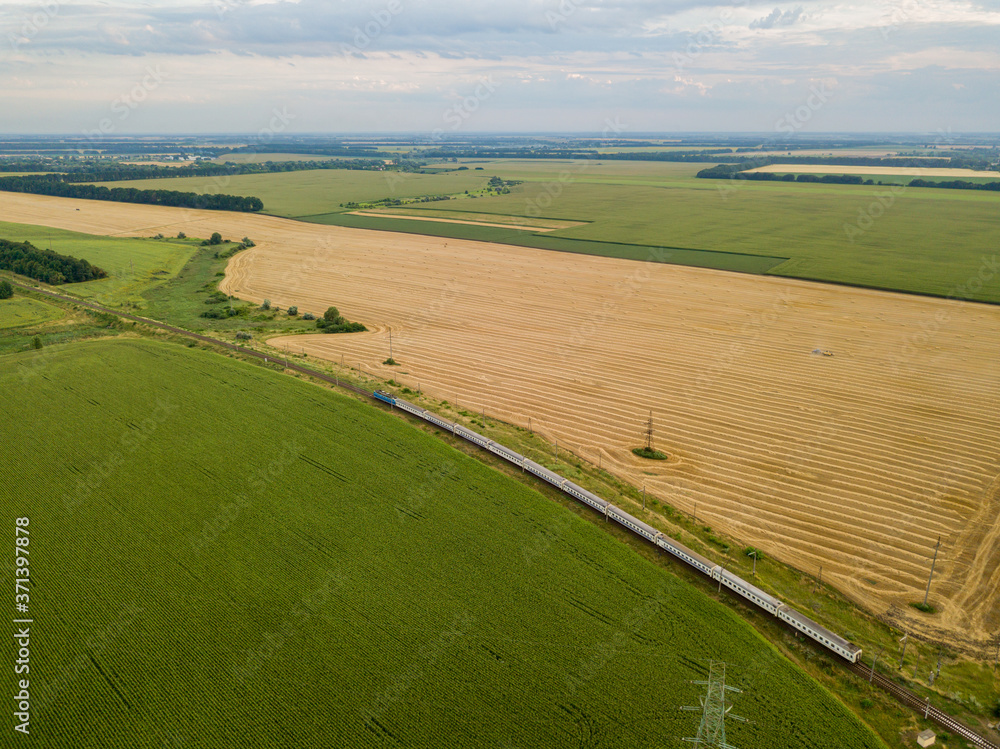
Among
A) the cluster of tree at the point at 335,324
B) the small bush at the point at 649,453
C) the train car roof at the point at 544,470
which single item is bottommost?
the small bush at the point at 649,453

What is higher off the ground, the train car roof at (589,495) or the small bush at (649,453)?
the train car roof at (589,495)

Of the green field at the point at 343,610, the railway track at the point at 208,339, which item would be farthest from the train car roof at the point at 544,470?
the railway track at the point at 208,339

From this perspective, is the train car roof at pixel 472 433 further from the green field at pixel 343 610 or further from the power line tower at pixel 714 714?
the power line tower at pixel 714 714

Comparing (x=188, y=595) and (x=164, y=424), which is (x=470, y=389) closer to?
(x=164, y=424)

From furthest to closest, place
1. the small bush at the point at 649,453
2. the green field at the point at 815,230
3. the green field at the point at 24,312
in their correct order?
the green field at the point at 815,230 → the green field at the point at 24,312 → the small bush at the point at 649,453

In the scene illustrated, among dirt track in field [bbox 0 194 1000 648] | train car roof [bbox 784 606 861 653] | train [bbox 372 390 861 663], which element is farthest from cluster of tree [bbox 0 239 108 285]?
train car roof [bbox 784 606 861 653]

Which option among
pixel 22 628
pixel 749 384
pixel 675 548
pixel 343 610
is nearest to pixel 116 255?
pixel 22 628

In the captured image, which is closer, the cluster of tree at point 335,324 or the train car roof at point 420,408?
the train car roof at point 420,408

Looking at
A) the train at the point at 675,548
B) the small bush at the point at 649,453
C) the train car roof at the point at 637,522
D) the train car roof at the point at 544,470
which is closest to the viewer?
the train at the point at 675,548
